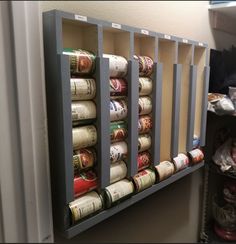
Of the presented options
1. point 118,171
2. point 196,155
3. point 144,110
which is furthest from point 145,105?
point 196,155

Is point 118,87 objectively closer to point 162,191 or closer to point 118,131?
point 118,131

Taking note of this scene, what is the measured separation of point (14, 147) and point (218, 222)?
0.82 m

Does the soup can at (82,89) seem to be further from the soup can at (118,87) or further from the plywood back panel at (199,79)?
the plywood back panel at (199,79)

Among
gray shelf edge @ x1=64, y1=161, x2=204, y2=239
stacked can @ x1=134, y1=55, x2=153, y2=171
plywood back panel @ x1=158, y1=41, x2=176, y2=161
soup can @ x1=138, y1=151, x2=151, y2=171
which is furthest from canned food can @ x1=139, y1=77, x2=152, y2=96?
gray shelf edge @ x1=64, y1=161, x2=204, y2=239

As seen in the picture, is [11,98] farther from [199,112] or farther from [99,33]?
[199,112]

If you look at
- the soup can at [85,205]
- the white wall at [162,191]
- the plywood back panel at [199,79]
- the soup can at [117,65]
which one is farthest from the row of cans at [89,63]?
the soup can at [85,205]

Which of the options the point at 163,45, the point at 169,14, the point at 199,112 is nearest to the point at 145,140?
the point at 199,112

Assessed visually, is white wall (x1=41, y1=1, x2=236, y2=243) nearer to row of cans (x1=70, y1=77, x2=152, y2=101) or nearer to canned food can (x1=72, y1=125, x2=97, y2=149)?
row of cans (x1=70, y1=77, x2=152, y2=101)

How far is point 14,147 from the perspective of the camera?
0.38m

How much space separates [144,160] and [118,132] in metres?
0.17

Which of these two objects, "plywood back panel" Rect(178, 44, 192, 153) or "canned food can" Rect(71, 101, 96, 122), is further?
"plywood back panel" Rect(178, 44, 192, 153)

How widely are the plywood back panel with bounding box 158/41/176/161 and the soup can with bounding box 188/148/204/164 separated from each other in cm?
11

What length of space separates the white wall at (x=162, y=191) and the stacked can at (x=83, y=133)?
0.14 m

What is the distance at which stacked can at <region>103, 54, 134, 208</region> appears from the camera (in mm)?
689
